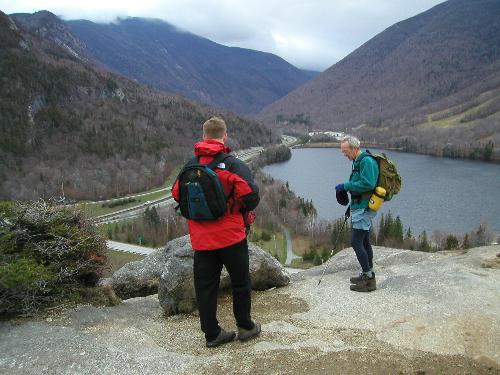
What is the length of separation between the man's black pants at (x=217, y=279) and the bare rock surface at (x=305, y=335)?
0.38 metres

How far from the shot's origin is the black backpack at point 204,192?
5.62m

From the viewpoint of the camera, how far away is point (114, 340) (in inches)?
264

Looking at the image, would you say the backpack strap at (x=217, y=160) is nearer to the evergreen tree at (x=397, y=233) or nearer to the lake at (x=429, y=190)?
the evergreen tree at (x=397, y=233)

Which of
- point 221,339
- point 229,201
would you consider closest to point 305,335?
point 221,339

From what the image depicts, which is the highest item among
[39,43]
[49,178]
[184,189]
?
[39,43]

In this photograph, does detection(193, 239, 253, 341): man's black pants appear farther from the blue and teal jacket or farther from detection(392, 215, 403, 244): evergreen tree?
detection(392, 215, 403, 244): evergreen tree

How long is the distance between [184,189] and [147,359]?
2215 millimetres

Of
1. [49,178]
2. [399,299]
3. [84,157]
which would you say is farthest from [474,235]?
[84,157]

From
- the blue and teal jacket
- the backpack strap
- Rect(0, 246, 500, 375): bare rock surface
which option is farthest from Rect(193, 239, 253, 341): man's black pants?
the blue and teal jacket

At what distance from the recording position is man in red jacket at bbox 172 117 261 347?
18.9 feet

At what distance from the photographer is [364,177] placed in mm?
7754

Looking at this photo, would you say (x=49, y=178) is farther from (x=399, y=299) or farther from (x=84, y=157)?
(x=399, y=299)

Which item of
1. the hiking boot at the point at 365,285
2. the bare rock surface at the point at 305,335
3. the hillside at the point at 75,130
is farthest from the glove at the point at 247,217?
the hillside at the point at 75,130

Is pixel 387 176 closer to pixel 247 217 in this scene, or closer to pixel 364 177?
pixel 364 177
